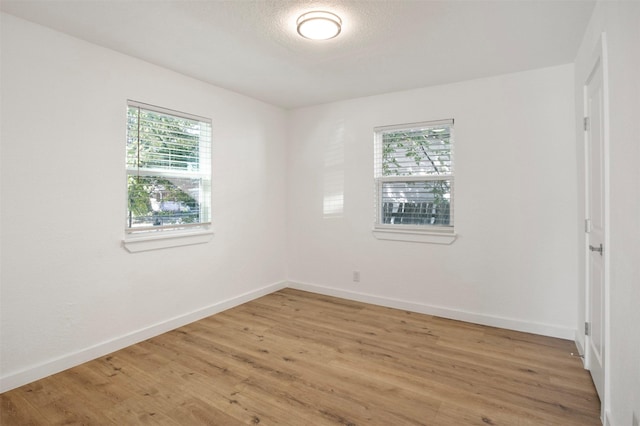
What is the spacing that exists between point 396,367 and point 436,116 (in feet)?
8.60

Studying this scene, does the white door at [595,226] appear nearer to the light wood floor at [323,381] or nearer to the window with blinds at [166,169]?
the light wood floor at [323,381]

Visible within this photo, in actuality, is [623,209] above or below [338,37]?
below

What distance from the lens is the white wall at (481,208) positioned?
10.4ft

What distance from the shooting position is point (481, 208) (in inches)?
139

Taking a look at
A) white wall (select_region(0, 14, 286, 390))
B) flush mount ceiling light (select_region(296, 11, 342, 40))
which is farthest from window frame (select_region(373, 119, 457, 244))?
white wall (select_region(0, 14, 286, 390))

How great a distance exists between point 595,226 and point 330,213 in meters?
→ 2.84

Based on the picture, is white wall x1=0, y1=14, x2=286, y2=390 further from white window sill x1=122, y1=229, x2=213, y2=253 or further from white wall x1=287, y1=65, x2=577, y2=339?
white wall x1=287, y1=65, x2=577, y2=339

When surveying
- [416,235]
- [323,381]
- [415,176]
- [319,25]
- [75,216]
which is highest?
[319,25]

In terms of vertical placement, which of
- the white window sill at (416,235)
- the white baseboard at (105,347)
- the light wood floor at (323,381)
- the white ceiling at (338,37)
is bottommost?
the light wood floor at (323,381)

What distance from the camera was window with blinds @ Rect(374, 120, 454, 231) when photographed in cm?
378

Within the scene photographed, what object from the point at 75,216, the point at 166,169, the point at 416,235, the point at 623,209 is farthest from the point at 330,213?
the point at 623,209

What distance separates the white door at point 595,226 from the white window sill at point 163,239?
342 cm

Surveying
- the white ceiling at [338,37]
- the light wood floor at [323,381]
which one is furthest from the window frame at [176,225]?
the light wood floor at [323,381]

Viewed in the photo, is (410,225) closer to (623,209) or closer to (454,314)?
(454,314)
